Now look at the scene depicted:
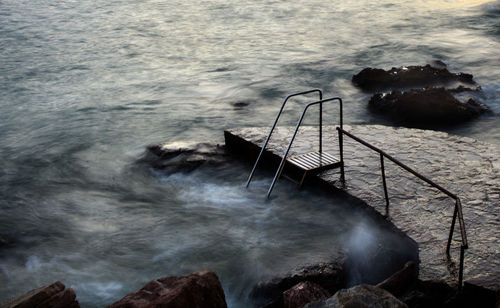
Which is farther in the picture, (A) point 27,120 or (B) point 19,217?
(A) point 27,120

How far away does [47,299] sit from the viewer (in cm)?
472

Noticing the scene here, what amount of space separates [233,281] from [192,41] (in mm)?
12224

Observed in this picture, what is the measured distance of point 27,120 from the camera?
38.8 ft

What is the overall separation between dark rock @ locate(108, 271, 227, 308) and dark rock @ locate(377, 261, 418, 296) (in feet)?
4.76

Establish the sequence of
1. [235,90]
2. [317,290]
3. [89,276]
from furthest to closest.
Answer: [235,90]
[89,276]
[317,290]

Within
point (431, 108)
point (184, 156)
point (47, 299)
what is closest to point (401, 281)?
point (47, 299)

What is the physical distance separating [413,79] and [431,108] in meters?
2.01

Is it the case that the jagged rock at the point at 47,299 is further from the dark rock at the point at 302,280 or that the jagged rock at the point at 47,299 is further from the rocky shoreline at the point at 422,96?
the rocky shoreline at the point at 422,96

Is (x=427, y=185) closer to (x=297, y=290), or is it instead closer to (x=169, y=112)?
(x=297, y=290)

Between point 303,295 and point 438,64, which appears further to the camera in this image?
point 438,64

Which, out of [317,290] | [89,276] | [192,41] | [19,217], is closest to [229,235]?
[89,276]

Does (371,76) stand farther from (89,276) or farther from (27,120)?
(89,276)

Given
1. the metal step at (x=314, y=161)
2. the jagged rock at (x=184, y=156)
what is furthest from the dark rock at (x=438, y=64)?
the metal step at (x=314, y=161)

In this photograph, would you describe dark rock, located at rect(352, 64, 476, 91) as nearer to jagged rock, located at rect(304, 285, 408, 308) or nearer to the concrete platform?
the concrete platform
